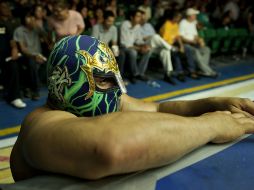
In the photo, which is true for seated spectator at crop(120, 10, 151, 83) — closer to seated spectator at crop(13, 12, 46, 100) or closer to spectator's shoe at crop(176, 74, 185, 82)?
spectator's shoe at crop(176, 74, 185, 82)

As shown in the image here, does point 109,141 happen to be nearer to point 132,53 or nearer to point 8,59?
point 8,59

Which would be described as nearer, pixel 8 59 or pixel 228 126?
pixel 228 126

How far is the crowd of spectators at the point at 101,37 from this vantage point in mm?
5699

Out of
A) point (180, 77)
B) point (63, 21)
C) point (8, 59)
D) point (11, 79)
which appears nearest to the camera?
point (11, 79)

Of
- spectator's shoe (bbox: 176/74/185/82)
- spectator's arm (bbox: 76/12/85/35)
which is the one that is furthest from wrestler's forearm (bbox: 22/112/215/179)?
spectator's shoe (bbox: 176/74/185/82)

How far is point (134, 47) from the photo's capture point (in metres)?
7.25

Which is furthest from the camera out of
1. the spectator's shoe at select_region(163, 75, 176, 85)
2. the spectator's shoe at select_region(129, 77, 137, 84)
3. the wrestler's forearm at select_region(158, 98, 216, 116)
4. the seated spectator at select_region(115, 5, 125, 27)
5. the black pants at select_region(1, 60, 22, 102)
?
the seated spectator at select_region(115, 5, 125, 27)

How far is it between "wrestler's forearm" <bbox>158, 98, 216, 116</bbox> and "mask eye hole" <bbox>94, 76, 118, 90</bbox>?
1.60ft

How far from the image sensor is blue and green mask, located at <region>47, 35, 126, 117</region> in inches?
45.1

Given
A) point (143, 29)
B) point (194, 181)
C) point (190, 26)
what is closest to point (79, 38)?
point (194, 181)

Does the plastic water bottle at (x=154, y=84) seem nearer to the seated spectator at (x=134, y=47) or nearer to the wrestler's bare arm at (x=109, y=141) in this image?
the seated spectator at (x=134, y=47)

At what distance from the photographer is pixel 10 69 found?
551 centimetres

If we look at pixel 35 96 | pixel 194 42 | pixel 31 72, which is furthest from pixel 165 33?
pixel 35 96

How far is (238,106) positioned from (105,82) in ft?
1.96
